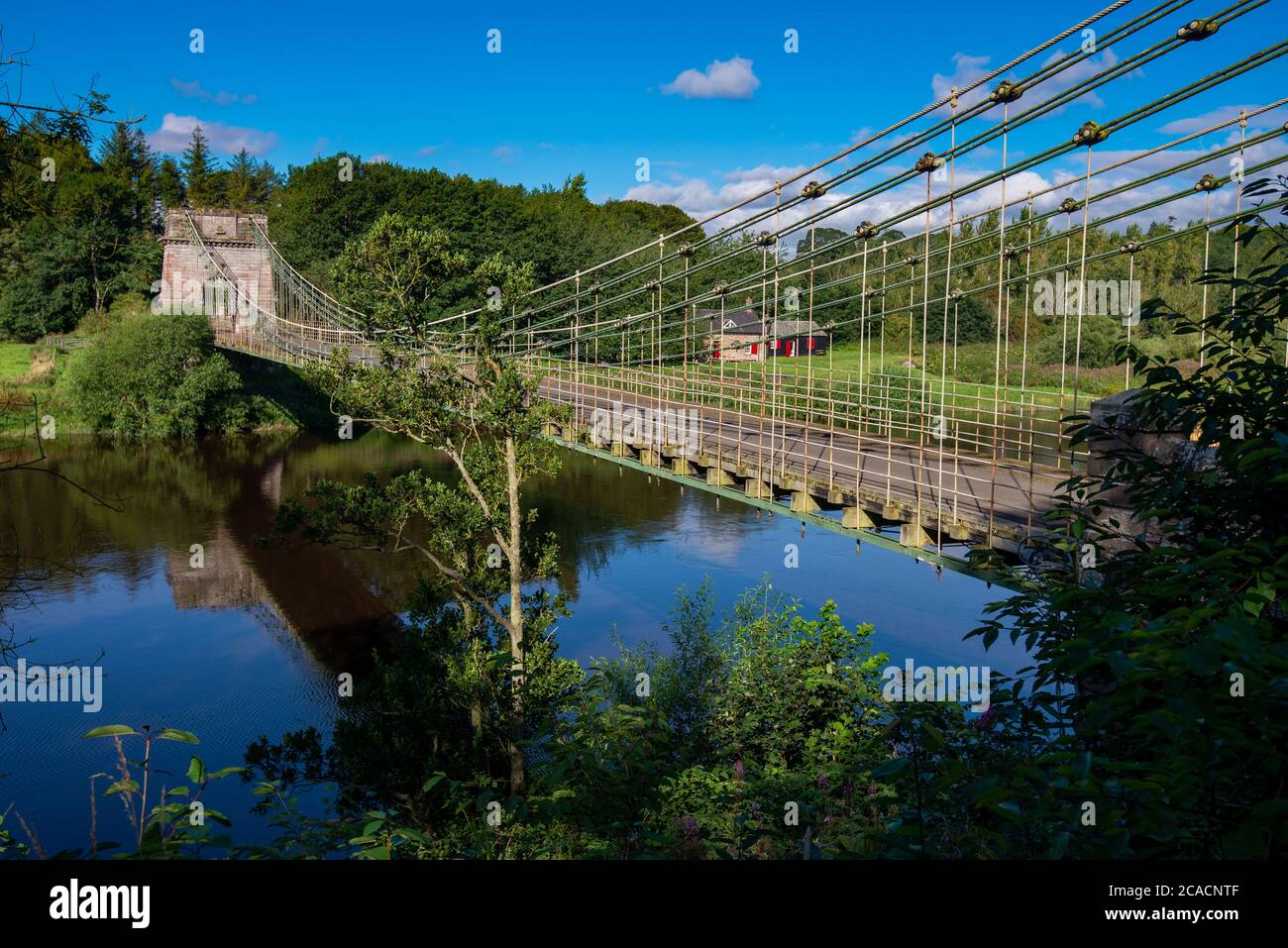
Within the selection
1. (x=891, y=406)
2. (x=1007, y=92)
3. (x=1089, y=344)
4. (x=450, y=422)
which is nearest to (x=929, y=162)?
(x=1007, y=92)

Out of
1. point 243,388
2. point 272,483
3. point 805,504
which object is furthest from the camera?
point 243,388

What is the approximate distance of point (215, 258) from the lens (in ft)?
137

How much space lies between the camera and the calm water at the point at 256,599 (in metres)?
11.6

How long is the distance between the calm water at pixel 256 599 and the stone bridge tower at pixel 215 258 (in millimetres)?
16605

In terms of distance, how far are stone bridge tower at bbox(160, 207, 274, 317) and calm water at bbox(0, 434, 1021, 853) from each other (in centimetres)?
1660

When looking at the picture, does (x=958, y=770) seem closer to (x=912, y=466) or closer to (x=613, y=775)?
(x=613, y=775)

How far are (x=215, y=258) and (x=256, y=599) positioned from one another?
94.7 feet

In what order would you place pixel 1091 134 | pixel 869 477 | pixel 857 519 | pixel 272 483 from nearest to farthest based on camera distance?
pixel 1091 134 < pixel 857 519 < pixel 869 477 < pixel 272 483

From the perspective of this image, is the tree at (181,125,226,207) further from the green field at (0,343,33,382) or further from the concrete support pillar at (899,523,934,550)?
the concrete support pillar at (899,523,934,550)

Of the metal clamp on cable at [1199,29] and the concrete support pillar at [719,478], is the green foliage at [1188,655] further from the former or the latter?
the concrete support pillar at [719,478]

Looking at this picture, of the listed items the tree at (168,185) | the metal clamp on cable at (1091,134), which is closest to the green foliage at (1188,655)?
the metal clamp on cable at (1091,134)

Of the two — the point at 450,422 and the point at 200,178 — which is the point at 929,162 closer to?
the point at 450,422

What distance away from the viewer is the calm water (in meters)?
11.6
